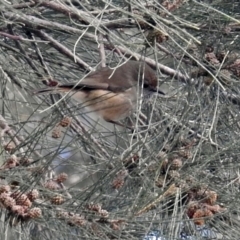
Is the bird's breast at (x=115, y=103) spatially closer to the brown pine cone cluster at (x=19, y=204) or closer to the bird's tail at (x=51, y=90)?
the bird's tail at (x=51, y=90)

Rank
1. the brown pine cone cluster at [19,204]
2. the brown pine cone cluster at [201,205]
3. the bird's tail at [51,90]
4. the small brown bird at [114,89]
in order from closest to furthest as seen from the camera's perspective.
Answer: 1. the brown pine cone cluster at [19,204]
2. the brown pine cone cluster at [201,205]
3. the bird's tail at [51,90]
4. the small brown bird at [114,89]

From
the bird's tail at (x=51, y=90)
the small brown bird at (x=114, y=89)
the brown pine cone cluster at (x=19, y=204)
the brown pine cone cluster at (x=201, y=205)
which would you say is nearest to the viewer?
the brown pine cone cluster at (x=19, y=204)

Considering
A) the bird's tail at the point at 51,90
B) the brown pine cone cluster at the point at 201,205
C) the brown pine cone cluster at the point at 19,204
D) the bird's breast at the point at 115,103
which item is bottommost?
the bird's breast at the point at 115,103

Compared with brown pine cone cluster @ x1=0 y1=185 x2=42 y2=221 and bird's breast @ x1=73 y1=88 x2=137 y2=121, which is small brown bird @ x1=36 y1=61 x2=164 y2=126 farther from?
brown pine cone cluster @ x1=0 y1=185 x2=42 y2=221

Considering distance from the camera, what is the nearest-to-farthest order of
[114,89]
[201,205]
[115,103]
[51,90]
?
[201,205], [51,90], [115,103], [114,89]

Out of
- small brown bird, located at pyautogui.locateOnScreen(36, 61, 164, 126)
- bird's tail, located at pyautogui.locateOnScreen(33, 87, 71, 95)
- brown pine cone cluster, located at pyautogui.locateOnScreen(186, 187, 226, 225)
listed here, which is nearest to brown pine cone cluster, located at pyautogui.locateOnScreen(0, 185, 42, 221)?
brown pine cone cluster, located at pyautogui.locateOnScreen(186, 187, 226, 225)

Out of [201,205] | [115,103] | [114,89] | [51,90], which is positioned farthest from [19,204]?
[114,89]

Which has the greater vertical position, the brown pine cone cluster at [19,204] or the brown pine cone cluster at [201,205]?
the brown pine cone cluster at [19,204]

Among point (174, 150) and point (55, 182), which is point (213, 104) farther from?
point (55, 182)

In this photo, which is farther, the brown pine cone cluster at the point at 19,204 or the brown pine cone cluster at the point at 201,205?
the brown pine cone cluster at the point at 201,205

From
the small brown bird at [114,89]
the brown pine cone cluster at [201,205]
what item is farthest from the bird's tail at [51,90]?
the brown pine cone cluster at [201,205]

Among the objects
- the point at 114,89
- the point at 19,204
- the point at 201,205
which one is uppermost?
the point at 19,204

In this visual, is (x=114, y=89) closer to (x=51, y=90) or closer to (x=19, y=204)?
(x=51, y=90)

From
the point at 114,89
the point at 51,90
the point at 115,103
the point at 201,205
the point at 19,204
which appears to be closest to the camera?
the point at 19,204
